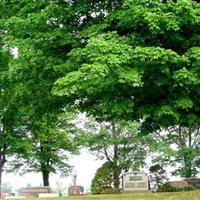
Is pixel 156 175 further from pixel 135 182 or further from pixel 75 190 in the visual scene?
pixel 75 190

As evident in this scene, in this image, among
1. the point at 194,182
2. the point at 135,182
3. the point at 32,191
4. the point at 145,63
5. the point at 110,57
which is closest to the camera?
the point at 110,57

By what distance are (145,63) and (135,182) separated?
17827 millimetres

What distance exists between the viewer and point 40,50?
51.2 feet

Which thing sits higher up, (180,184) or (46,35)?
(46,35)

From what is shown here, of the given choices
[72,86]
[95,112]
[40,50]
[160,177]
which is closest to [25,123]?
[160,177]

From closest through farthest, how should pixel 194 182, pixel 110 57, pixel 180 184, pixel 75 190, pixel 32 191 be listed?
pixel 110 57 → pixel 180 184 → pixel 194 182 → pixel 32 191 → pixel 75 190

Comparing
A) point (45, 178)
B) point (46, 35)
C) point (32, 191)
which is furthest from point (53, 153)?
point (46, 35)

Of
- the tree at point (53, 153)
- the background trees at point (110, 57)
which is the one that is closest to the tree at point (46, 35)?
the background trees at point (110, 57)

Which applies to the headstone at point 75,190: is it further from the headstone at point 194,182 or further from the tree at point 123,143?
the headstone at point 194,182

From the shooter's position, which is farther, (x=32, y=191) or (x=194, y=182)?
(x=32, y=191)

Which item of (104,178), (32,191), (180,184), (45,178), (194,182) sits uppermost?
(45,178)

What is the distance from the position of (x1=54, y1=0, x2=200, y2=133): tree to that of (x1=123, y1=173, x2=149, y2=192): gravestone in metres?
14.2

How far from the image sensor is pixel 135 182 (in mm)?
29578

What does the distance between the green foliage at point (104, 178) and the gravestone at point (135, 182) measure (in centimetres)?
188
